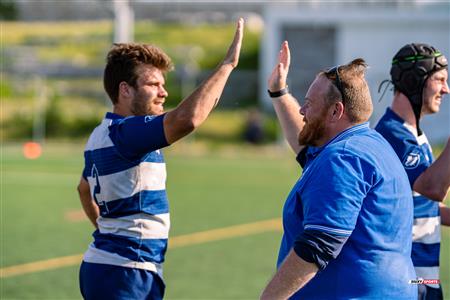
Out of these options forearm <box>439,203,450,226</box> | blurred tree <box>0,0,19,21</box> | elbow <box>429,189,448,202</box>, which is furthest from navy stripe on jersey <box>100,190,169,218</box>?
blurred tree <box>0,0,19,21</box>

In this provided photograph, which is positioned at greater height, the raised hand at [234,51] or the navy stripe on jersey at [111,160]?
the raised hand at [234,51]

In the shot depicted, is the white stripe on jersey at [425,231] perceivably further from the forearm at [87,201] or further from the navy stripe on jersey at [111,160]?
the forearm at [87,201]

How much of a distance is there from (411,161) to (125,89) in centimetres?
158

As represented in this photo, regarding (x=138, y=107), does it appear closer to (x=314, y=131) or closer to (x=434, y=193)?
(x=314, y=131)

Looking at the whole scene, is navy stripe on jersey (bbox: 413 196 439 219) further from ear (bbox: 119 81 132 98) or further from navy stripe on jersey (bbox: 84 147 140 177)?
ear (bbox: 119 81 132 98)

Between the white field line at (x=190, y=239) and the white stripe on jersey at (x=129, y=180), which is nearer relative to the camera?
the white stripe on jersey at (x=129, y=180)

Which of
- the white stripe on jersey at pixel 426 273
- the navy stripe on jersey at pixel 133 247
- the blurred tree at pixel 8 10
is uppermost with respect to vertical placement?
the navy stripe on jersey at pixel 133 247

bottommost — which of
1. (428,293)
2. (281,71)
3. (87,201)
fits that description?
(428,293)

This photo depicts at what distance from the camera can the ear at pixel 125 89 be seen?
192 inches

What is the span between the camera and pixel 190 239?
12.1 m

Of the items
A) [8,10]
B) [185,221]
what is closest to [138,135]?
[185,221]

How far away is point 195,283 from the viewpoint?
9.27m

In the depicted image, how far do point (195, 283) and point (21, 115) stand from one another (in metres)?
25.9

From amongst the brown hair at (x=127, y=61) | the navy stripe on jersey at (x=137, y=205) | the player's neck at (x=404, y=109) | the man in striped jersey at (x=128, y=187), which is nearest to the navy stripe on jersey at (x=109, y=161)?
the man in striped jersey at (x=128, y=187)
